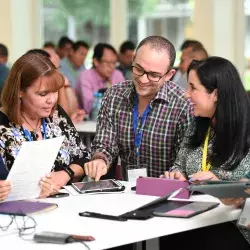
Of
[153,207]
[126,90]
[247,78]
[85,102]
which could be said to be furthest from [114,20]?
[153,207]

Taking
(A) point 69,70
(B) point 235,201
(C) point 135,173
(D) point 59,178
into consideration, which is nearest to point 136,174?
(C) point 135,173

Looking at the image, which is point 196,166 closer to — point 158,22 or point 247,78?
point 247,78

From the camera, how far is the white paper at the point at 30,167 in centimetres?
284

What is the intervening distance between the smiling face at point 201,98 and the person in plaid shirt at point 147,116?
11.5 inches

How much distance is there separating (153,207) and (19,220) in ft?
1.90

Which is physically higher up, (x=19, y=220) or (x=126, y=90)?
(x=126, y=90)

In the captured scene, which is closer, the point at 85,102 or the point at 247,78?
the point at 85,102

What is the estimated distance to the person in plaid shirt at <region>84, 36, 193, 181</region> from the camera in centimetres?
369

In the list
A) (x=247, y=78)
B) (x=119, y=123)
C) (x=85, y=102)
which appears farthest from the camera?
(x=247, y=78)

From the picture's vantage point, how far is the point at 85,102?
730cm

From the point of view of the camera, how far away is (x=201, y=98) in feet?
11.2

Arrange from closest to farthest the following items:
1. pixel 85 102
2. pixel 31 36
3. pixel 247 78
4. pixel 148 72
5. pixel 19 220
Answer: pixel 19 220 < pixel 148 72 < pixel 85 102 < pixel 247 78 < pixel 31 36

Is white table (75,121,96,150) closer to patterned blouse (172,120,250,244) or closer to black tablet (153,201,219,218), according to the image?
patterned blouse (172,120,250,244)

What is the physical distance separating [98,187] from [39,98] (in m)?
0.53
